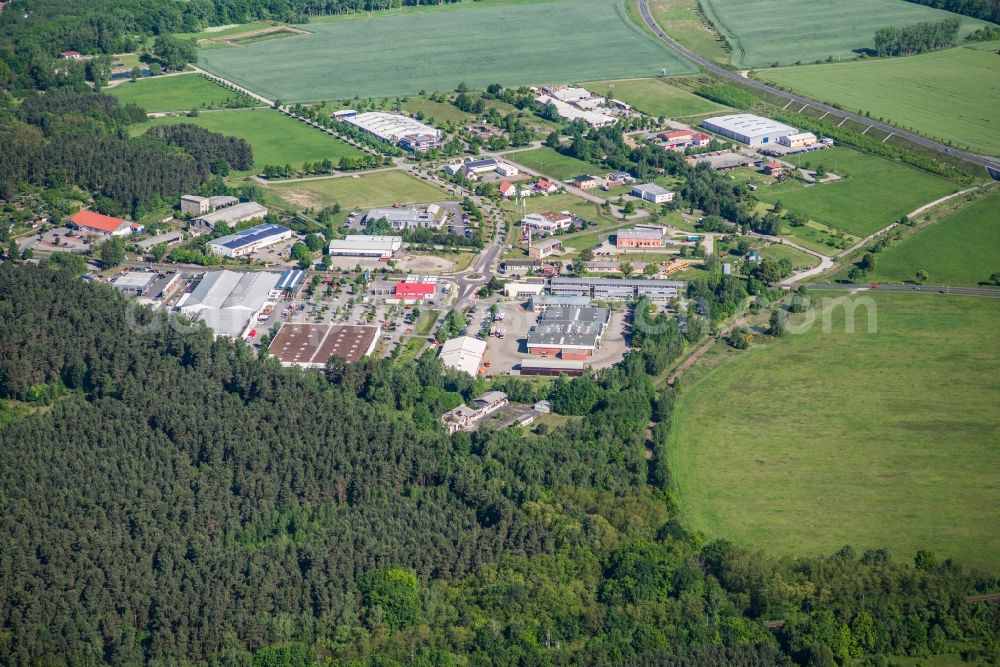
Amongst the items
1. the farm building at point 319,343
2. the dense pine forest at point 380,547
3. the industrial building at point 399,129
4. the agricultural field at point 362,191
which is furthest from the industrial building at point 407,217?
the dense pine forest at point 380,547

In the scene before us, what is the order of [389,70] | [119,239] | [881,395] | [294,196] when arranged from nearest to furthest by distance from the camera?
[881,395]
[119,239]
[294,196]
[389,70]

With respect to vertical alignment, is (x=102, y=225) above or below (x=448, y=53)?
below

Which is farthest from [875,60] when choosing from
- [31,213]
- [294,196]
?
[31,213]

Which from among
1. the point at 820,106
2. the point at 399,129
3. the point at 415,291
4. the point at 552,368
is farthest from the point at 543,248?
the point at 820,106

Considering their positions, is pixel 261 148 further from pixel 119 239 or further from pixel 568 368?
pixel 568 368

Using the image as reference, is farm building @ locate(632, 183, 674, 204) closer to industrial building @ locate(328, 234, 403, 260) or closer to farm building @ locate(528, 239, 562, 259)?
farm building @ locate(528, 239, 562, 259)

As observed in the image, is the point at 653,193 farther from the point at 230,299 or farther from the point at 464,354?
the point at 230,299

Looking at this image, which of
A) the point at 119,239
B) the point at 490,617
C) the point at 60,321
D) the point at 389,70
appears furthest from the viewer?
the point at 389,70
